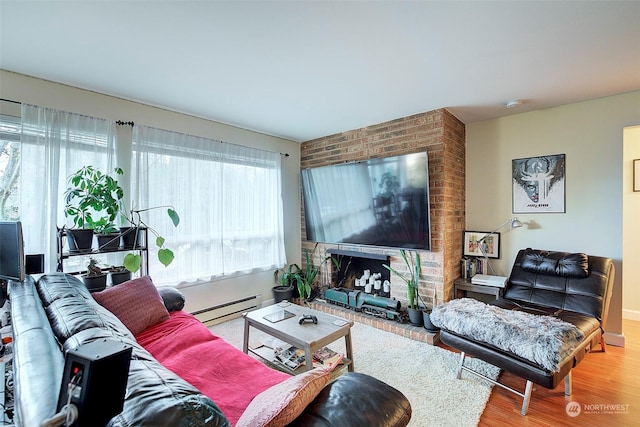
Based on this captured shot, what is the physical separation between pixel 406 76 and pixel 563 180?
7.06 feet

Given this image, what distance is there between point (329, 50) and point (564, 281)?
2906 mm

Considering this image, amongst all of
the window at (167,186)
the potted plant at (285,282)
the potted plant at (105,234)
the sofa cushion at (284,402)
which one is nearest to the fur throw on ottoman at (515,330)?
the sofa cushion at (284,402)

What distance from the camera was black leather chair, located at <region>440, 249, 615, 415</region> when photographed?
1.90 metres

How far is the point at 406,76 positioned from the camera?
2.33 m

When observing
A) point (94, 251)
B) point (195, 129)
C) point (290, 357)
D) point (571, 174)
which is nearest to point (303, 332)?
point (290, 357)

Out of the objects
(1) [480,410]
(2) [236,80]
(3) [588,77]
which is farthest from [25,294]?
(3) [588,77]

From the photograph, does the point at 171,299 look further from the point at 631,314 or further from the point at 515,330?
the point at 631,314

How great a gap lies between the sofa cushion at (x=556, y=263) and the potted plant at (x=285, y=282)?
9.10ft

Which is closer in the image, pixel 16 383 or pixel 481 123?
pixel 16 383

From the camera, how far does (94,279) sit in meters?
2.21

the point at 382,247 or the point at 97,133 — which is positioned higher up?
the point at 97,133

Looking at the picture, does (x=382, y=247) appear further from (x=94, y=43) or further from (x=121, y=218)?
(x=94, y=43)

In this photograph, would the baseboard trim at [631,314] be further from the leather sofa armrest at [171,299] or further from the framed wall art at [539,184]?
the leather sofa armrest at [171,299]

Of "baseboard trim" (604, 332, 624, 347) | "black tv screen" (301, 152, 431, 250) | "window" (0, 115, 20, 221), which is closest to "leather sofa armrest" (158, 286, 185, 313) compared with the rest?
"window" (0, 115, 20, 221)
